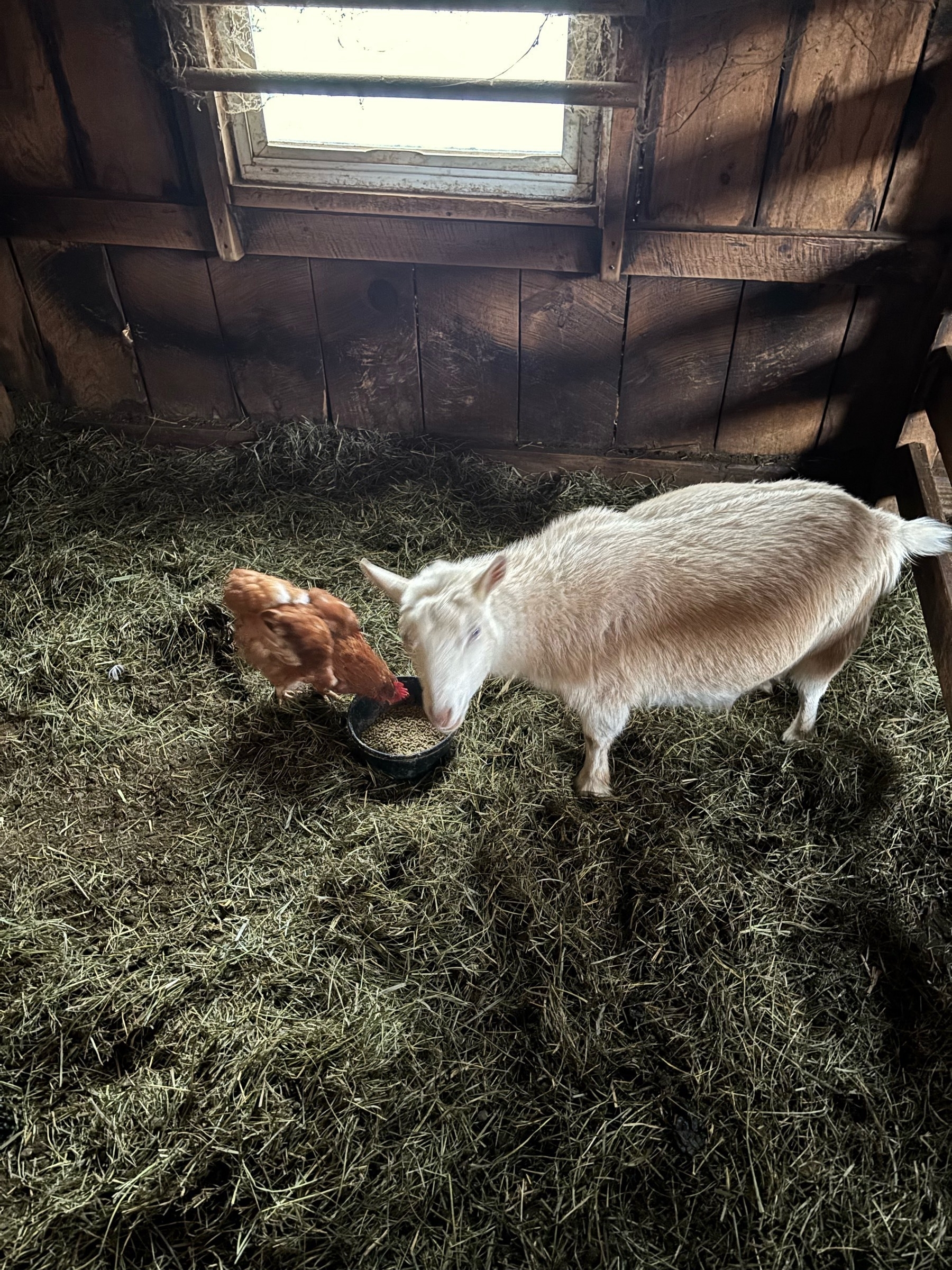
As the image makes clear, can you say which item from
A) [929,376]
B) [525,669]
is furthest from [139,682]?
[929,376]

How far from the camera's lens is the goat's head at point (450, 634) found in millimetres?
2645

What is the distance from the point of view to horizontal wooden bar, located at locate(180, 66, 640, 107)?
10.6 feet

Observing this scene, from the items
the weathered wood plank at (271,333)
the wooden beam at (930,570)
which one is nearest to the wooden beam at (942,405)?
the wooden beam at (930,570)

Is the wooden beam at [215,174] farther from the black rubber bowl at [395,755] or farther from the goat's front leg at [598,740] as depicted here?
the goat's front leg at [598,740]

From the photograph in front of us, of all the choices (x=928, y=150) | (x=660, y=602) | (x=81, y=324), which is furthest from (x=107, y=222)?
(x=928, y=150)

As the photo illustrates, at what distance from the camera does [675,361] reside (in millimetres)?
4258

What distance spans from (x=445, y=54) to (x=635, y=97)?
0.88 meters

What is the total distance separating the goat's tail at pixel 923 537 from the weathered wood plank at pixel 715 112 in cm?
180

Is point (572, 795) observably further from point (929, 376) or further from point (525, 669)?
point (929, 376)

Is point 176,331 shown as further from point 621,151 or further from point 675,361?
point 675,361

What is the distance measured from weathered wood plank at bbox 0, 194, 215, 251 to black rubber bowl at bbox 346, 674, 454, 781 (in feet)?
8.44

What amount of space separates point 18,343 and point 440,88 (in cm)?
287

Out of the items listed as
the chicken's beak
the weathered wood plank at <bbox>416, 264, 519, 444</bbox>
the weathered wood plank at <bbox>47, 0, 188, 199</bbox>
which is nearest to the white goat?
the chicken's beak

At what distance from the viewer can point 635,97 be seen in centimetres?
326
